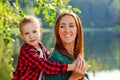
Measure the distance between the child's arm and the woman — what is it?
4 cm

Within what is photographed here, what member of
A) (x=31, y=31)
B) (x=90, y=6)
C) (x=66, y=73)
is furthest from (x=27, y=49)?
(x=90, y=6)

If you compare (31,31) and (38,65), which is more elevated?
(31,31)

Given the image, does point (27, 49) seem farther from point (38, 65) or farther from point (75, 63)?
point (75, 63)

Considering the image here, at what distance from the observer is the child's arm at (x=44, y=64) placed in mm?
3211

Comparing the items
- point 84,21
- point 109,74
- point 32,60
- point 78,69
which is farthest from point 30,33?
point 84,21

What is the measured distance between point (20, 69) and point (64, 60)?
39 centimetres

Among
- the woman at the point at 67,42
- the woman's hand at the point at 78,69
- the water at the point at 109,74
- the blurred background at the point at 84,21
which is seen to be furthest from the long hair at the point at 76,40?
the water at the point at 109,74

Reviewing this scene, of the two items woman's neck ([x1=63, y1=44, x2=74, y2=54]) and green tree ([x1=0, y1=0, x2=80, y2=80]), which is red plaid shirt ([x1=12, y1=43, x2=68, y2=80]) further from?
green tree ([x1=0, y1=0, x2=80, y2=80])

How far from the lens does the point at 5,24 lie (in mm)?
5793

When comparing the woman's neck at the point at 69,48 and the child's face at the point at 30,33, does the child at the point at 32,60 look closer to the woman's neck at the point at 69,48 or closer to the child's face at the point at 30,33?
the child's face at the point at 30,33

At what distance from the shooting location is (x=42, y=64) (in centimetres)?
326

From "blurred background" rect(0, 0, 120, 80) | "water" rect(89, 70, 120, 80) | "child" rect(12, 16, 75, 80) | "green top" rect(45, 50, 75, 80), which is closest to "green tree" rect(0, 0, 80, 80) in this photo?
"blurred background" rect(0, 0, 120, 80)

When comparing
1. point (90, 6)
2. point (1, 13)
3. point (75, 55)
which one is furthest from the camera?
point (90, 6)

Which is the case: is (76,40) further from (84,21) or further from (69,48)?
(84,21)
